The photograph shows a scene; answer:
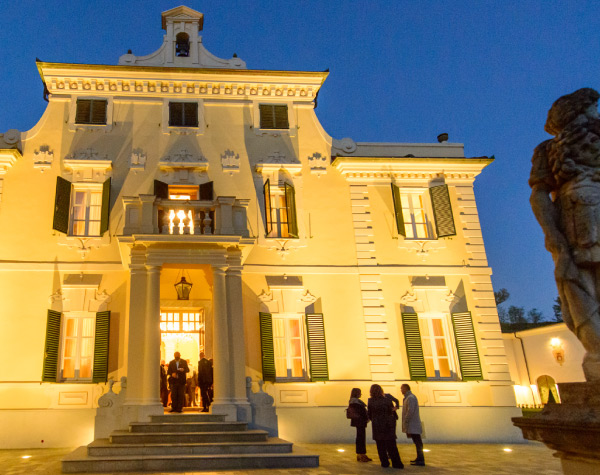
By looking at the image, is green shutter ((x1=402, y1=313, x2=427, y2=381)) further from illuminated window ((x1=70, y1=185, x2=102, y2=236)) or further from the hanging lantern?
illuminated window ((x1=70, y1=185, x2=102, y2=236))

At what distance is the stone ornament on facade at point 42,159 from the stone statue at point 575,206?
15194 millimetres

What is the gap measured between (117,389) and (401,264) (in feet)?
30.8

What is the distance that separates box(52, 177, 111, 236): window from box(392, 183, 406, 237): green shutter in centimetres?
936

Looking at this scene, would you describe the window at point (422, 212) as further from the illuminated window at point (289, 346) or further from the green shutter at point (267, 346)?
the green shutter at point (267, 346)

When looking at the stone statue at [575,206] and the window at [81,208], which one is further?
the window at [81,208]

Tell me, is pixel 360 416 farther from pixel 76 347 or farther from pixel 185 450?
pixel 76 347

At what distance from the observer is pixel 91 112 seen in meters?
17.2

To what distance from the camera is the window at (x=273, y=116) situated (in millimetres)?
18141

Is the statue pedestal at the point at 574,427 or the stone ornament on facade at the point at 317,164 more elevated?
the stone ornament on facade at the point at 317,164

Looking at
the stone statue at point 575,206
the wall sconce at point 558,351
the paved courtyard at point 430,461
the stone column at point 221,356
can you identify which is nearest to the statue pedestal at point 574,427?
the stone statue at point 575,206

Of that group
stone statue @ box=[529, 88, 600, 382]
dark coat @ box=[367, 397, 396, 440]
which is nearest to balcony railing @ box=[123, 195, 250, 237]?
dark coat @ box=[367, 397, 396, 440]

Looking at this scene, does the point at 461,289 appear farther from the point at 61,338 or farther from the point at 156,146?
the point at 61,338

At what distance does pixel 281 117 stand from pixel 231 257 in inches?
263

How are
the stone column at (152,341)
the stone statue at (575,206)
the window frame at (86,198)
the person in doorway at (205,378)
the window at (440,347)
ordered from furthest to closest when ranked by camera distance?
the window frame at (86,198), the window at (440,347), the person in doorway at (205,378), the stone column at (152,341), the stone statue at (575,206)
